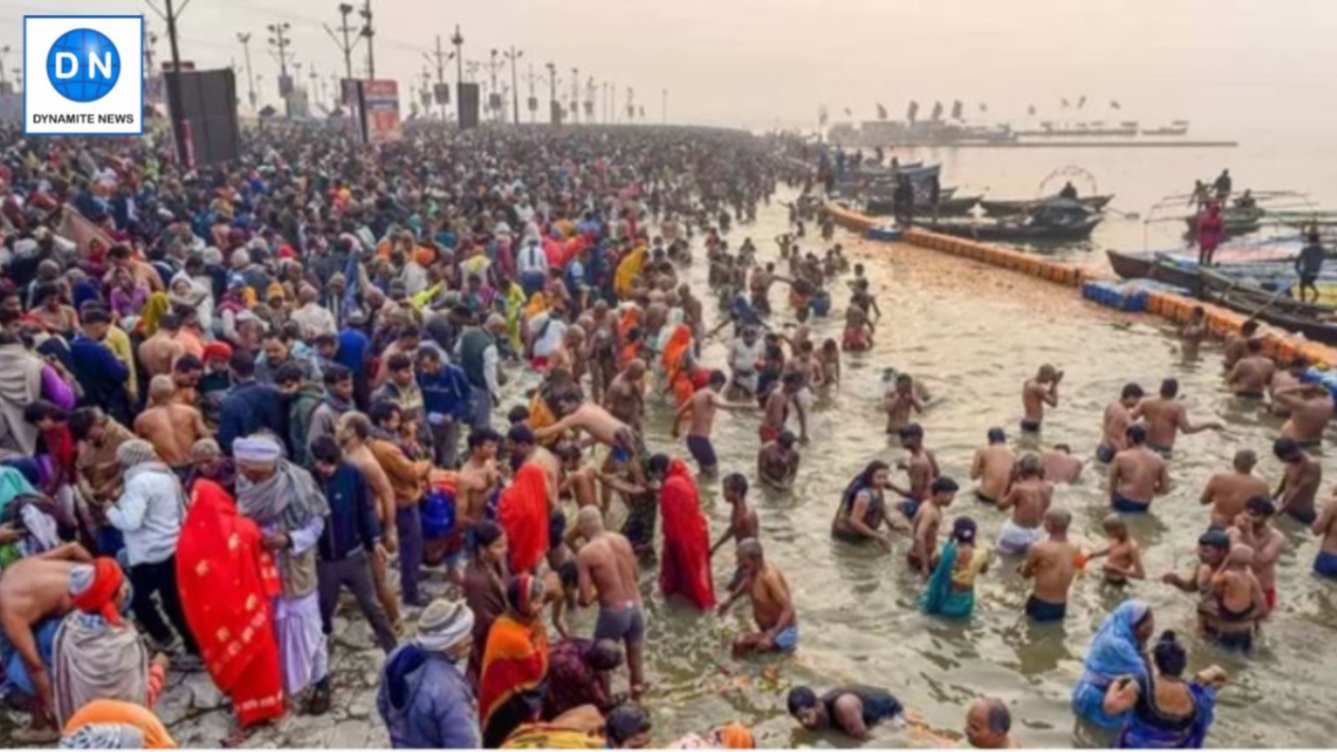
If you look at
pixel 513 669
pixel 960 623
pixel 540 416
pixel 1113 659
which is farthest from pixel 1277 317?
pixel 513 669

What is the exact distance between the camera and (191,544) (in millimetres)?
5051

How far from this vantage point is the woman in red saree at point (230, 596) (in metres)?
5.03

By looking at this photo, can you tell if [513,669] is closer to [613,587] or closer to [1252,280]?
[613,587]

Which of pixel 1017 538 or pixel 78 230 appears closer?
pixel 1017 538

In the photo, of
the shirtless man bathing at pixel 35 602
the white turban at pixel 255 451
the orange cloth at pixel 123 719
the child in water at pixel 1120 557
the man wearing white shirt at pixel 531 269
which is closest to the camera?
the orange cloth at pixel 123 719

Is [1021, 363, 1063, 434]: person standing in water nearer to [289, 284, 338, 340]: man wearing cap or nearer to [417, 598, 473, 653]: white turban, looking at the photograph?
[289, 284, 338, 340]: man wearing cap

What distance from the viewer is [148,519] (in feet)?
18.1

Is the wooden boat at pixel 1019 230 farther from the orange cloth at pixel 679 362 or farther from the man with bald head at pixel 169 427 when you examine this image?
the man with bald head at pixel 169 427

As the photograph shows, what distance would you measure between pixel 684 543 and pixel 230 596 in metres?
2.99

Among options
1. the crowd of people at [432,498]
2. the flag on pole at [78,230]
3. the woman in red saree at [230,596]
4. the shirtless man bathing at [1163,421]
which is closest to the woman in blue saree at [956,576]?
the crowd of people at [432,498]

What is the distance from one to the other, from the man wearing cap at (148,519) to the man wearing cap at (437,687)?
2.07m

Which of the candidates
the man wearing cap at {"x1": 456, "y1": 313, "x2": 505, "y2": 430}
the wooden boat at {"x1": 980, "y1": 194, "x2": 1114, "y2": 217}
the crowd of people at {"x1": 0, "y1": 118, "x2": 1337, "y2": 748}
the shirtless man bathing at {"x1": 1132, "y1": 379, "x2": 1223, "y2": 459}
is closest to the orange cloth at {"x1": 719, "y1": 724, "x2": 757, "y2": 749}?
the crowd of people at {"x1": 0, "y1": 118, "x2": 1337, "y2": 748}

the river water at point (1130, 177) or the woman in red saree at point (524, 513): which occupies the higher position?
the river water at point (1130, 177)

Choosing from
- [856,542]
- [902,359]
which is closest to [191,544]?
[856,542]
